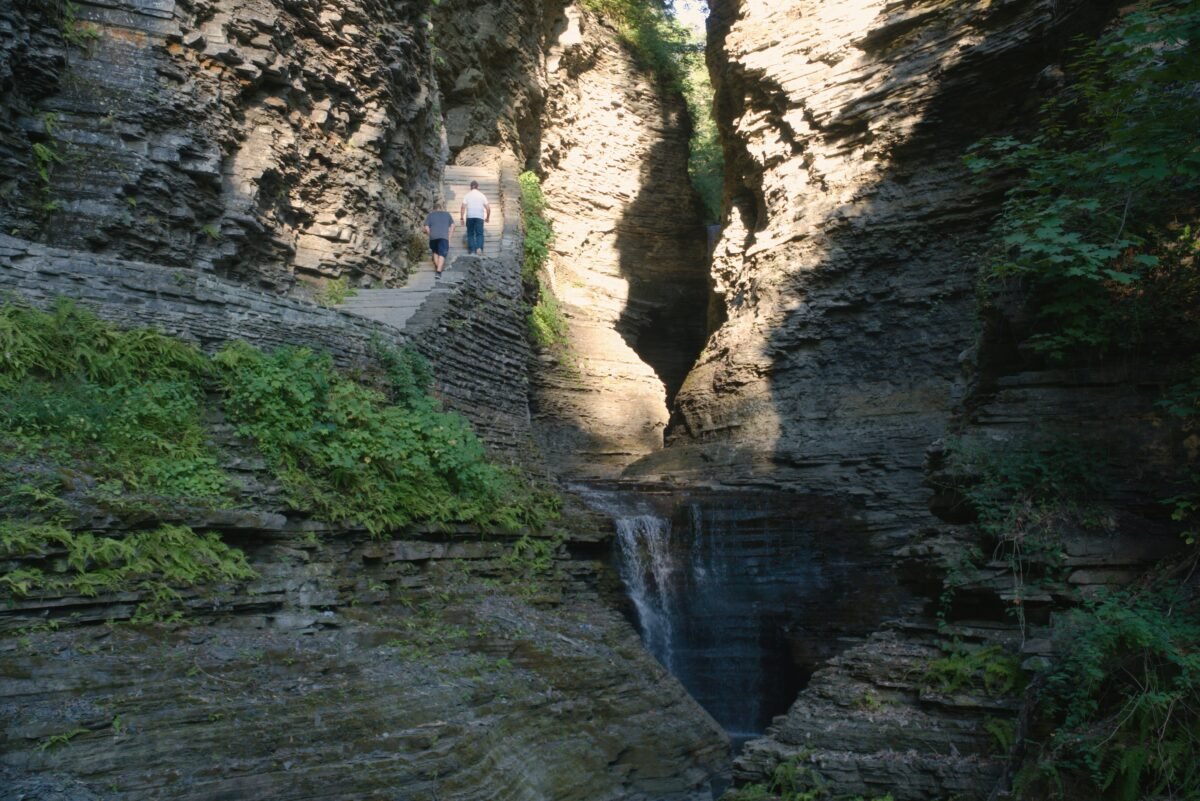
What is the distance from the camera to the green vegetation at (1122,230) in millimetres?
7082

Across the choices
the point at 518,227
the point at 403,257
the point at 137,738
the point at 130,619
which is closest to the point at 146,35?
the point at 403,257

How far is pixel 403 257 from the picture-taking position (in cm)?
1644

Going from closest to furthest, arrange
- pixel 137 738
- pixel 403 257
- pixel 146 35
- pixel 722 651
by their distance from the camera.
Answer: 1. pixel 137 738
2. pixel 146 35
3. pixel 722 651
4. pixel 403 257

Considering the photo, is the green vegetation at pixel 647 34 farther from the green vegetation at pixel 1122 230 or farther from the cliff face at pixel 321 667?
the green vegetation at pixel 1122 230

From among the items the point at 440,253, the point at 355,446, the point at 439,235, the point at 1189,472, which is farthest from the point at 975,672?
the point at 440,253

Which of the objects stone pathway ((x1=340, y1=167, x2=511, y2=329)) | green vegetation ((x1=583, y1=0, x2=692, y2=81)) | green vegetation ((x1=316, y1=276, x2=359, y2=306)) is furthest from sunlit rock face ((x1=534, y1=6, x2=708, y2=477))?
green vegetation ((x1=316, y1=276, x2=359, y2=306))

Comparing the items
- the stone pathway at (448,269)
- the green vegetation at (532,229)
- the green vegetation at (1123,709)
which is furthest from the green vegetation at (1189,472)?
the green vegetation at (532,229)

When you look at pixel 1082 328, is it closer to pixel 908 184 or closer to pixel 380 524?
pixel 380 524

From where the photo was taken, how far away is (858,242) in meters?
19.2

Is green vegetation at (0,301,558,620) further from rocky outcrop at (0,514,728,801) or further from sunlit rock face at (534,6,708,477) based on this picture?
sunlit rock face at (534,6,708,477)

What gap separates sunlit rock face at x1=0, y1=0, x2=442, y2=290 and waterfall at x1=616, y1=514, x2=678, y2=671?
20.2 feet

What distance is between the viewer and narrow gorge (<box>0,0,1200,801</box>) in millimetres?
6586

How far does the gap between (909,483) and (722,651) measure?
460cm

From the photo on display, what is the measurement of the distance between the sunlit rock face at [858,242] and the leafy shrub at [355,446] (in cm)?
723
